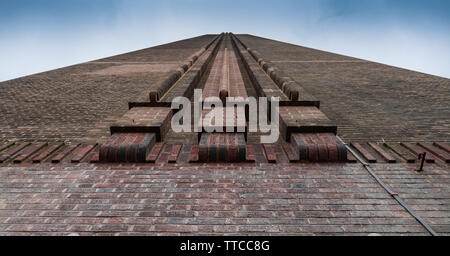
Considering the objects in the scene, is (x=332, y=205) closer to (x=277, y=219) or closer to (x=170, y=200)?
(x=277, y=219)

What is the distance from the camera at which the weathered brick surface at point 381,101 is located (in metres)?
4.14

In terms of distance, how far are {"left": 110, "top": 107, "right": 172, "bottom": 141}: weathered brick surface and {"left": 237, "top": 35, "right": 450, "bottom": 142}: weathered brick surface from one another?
322 centimetres

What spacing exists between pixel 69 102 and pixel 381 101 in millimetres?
8206

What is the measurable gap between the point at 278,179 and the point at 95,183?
225cm

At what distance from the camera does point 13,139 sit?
397 centimetres

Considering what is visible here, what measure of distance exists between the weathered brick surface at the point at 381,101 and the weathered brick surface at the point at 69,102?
447 centimetres

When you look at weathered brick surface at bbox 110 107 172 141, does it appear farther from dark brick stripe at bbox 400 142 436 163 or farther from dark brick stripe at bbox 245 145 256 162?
dark brick stripe at bbox 400 142 436 163

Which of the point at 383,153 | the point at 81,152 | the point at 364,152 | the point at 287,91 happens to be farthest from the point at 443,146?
the point at 81,152

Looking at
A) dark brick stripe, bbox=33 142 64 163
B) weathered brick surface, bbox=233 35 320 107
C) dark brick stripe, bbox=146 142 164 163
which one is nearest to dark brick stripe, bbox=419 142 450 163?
weathered brick surface, bbox=233 35 320 107

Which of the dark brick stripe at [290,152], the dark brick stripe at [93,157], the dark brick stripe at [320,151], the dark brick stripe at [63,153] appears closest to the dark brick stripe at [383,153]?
the dark brick stripe at [320,151]

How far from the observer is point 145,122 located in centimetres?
371

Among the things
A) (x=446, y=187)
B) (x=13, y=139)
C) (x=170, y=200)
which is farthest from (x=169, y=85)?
(x=446, y=187)

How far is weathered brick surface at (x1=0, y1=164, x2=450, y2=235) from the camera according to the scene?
6.93 feet
